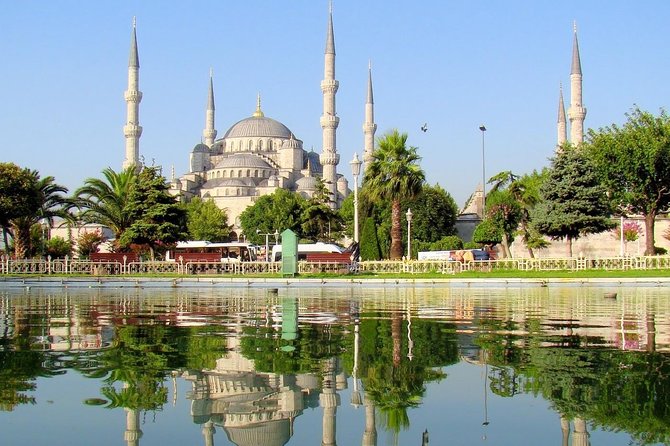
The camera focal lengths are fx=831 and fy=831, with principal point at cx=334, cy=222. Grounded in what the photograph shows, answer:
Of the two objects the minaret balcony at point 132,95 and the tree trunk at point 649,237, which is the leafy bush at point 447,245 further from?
the minaret balcony at point 132,95

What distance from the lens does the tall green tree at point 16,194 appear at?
35750 mm

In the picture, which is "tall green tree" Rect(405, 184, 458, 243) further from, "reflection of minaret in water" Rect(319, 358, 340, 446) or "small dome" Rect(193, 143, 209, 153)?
"reflection of minaret in water" Rect(319, 358, 340, 446)

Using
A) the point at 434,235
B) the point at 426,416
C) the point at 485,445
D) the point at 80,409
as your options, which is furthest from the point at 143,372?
the point at 434,235

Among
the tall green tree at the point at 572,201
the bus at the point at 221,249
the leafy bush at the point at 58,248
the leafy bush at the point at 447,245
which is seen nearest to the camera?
the tall green tree at the point at 572,201

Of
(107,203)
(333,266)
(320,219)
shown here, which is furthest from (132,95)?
(333,266)

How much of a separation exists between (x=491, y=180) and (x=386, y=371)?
136 ft

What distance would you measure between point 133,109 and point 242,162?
23236 mm

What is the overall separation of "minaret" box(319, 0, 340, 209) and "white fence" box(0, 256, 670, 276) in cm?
3551

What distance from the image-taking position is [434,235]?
59.6 meters

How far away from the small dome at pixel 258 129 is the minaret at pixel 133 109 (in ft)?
95.0

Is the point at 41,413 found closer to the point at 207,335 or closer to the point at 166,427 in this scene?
the point at 166,427

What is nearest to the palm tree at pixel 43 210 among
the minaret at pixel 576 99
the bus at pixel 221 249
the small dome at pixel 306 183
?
the bus at pixel 221 249

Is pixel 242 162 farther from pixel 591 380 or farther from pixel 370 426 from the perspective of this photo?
pixel 370 426

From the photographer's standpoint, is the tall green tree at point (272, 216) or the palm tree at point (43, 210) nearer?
the palm tree at point (43, 210)
